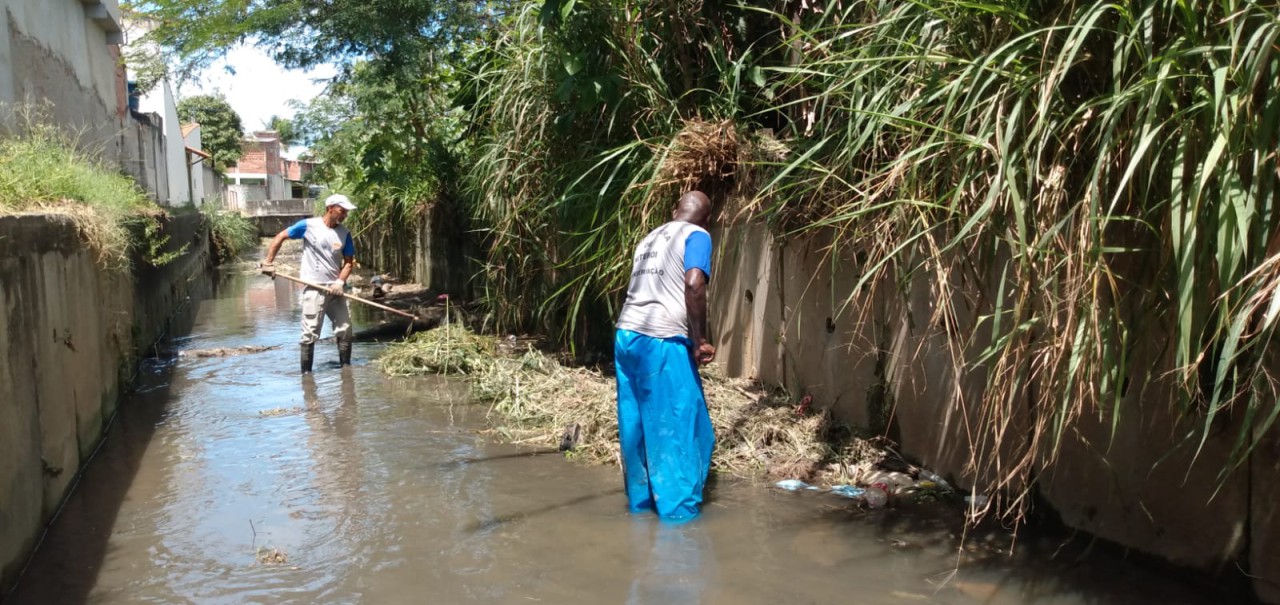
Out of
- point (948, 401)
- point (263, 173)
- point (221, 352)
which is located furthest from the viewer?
point (263, 173)

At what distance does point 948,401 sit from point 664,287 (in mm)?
1440

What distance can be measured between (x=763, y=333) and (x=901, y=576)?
274 cm

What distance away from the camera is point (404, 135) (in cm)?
1288

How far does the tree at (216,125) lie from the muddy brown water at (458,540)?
146 ft

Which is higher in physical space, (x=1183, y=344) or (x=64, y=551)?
(x=1183, y=344)

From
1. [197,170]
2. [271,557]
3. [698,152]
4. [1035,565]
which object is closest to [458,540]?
[271,557]

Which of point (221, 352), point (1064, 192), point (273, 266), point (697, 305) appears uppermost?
point (1064, 192)

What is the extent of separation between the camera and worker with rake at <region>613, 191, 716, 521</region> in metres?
4.76

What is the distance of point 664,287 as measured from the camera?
4.85 m

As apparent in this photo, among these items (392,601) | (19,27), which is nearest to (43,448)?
(392,601)

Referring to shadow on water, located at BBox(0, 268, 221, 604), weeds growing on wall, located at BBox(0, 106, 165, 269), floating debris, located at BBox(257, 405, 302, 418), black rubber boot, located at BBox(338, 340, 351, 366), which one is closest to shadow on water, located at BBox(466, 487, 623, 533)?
shadow on water, located at BBox(0, 268, 221, 604)

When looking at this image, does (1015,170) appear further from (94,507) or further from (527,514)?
(94,507)

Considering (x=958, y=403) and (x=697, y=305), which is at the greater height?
(x=697, y=305)

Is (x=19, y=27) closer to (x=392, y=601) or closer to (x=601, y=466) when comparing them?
(x=601, y=466)
